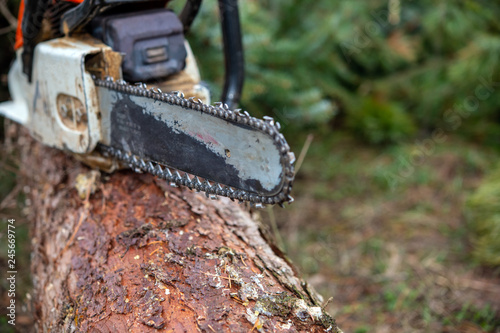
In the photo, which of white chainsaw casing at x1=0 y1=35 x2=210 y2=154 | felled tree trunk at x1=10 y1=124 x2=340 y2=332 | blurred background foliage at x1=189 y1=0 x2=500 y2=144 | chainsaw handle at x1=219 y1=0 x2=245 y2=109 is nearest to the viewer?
felled tree trunk at x1=10 y1=124 x2=340 y2=332

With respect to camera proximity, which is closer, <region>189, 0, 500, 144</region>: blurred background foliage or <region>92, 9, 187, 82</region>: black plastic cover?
<region>92, 9, 187, 82</region>: black plastic cover

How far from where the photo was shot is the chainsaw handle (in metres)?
1.94

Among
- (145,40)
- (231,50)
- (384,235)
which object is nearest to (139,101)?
(145,40)

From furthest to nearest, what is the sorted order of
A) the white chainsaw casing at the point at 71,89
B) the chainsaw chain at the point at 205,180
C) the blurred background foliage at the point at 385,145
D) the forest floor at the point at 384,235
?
the blurred background foliage at the point at 385,145 < the forest floor at the point at 384,235 < the white chainsaw casing at the point at 71,89 < the chainsaw chain at the point at 205,180

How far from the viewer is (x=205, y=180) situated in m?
1.41

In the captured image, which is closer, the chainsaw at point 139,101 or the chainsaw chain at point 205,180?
the chainsaw chain at point 205,180

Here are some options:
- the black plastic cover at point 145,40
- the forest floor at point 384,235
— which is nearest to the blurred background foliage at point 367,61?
the forest floor at point 384,235

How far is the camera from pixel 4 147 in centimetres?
265

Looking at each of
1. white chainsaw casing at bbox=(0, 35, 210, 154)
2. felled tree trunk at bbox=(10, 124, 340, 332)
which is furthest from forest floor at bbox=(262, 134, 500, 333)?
white chainsaw casing at bbox=(0, 35, 210, 154)

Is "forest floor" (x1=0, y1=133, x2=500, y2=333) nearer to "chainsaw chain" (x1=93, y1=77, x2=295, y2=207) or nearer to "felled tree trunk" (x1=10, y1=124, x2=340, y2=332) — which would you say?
"felled tree trunk" (x1=10, y1=124, x2=340, y2=332)

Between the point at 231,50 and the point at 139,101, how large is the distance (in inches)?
26.0

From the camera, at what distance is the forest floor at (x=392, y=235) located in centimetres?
235

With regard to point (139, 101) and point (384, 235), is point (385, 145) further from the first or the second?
point (139, 101)

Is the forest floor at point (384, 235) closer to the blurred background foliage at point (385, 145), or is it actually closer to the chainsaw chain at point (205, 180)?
the blurred background foliage at point (385, 145)
